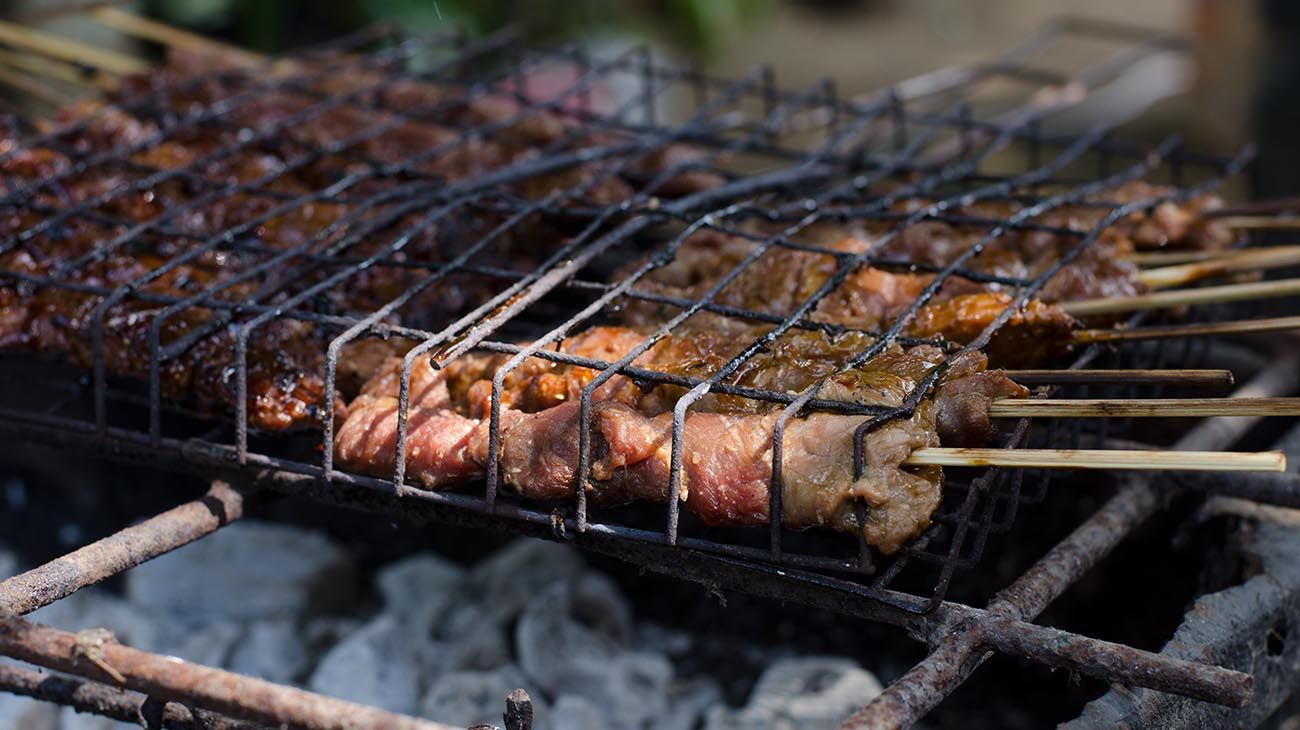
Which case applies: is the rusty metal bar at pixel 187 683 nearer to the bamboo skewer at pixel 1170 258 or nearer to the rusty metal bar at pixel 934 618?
the rusty metal bar at pixel 934 618

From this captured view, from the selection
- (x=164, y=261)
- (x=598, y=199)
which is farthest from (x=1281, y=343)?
(x=164, y=261)

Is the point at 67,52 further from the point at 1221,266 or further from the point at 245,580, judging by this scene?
the point at 1221,266

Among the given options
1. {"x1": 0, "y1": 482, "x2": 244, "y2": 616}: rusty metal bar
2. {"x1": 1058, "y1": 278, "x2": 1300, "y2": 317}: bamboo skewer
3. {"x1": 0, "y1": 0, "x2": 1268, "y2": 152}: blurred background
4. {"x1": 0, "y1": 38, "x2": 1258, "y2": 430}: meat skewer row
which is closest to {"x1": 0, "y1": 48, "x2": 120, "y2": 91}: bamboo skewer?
{"x1": 0, "y1": 0, "x2": 1268, "y2": 152}: blurred background

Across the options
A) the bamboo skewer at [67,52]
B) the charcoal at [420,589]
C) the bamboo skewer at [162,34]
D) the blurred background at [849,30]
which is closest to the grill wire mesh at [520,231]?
the bamboo skewer at [162,34]

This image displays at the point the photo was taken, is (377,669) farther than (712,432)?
Yes

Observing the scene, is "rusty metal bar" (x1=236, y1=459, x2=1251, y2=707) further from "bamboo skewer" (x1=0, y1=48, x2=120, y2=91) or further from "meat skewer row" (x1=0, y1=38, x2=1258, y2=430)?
"bamboo skewer" (x1=0, y1=48, x2=120, y2=91)

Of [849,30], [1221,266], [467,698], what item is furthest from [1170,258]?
[849,30]
